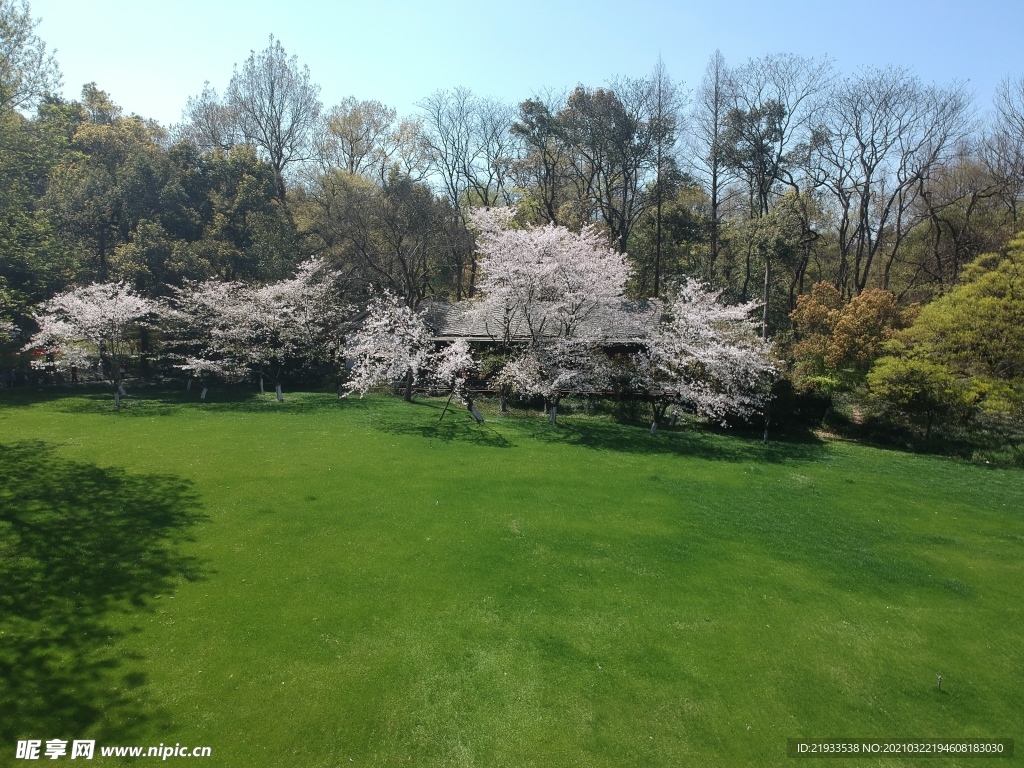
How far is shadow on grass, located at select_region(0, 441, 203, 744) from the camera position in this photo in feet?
18.8

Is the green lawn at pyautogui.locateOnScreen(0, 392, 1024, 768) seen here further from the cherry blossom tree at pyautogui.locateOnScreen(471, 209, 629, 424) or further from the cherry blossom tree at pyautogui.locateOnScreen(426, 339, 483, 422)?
the cherry blossom tree at pyautogui.locateOnScreen(471, 209, 629, 424)

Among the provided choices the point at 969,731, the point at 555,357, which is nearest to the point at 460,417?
the point at 555,357

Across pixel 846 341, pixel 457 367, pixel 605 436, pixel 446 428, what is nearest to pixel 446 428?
pixel 446 428

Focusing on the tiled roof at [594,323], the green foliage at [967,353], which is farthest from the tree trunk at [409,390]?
the green foliage at [967,353]

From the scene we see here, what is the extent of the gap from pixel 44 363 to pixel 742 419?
32775mm

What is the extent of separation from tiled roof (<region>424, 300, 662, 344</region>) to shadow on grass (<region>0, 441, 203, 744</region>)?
13914 millimetres

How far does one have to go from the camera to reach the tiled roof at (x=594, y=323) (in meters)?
22.0

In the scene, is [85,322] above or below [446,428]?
above

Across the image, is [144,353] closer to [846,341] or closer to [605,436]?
[605,436]

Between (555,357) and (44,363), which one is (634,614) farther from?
(44,363)

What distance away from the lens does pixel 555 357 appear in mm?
21141

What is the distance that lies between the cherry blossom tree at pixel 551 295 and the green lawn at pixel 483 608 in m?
6.35

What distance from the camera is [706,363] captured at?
19.5 m

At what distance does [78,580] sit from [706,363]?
1845cm
